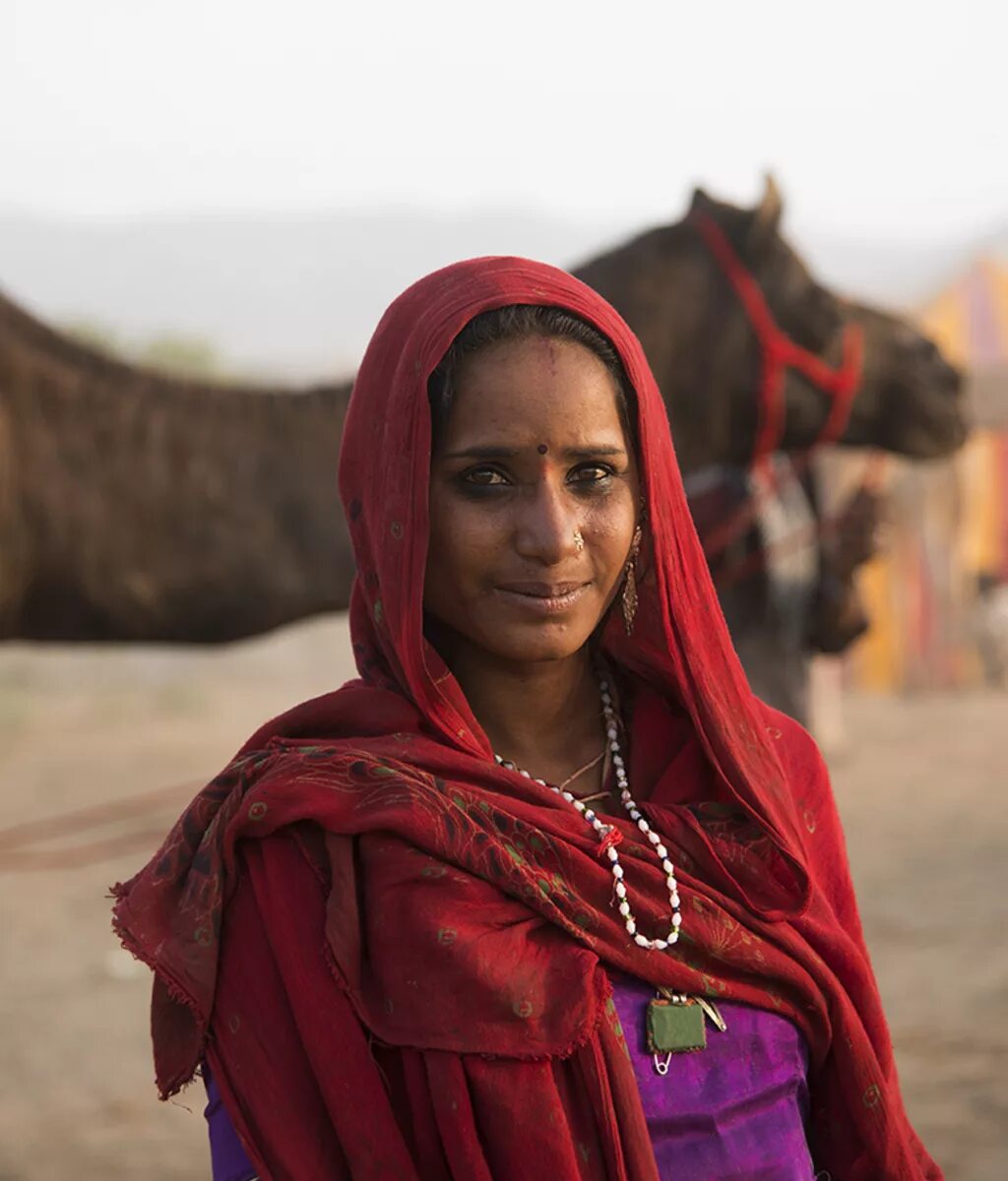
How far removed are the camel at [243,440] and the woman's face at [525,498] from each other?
325 cm

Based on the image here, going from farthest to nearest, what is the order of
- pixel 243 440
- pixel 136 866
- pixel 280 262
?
pixel 280 262
pixel 136 866
pixel 243 440

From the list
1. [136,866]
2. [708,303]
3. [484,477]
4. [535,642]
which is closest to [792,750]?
[535,642]

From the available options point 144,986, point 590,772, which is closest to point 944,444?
point 144,986

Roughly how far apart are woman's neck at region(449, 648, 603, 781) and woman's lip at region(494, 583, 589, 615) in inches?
5.4

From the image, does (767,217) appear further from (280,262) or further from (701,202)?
(280,262)

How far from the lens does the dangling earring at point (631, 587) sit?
1.76 m

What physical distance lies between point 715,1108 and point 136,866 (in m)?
6.50

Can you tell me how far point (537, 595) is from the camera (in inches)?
64.1

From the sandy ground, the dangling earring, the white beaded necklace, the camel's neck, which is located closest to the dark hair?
the dangling earring

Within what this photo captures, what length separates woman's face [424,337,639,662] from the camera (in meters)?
1.61

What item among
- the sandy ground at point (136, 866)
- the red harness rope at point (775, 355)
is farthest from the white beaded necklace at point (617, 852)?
the red harness rope at point (775, 355)

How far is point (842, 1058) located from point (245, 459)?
11.6 feet

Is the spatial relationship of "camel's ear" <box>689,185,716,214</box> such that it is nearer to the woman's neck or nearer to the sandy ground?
the sandy ground

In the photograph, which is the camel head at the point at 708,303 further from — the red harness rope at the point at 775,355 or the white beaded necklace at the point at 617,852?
the white beaded necklace at the point at 617,852
